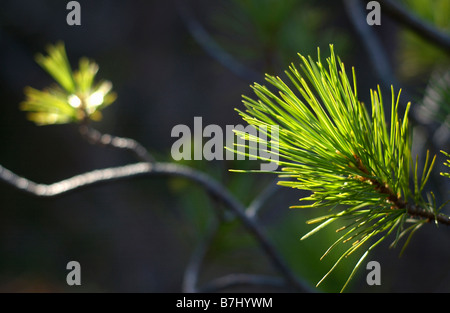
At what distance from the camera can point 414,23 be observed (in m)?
0.38

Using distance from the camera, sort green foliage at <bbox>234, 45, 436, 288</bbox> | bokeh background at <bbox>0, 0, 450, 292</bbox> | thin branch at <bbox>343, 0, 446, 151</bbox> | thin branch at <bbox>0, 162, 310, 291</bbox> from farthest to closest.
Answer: bokeh background at <bbox>0, 0, 450, 292</bbox>, thin branch at <bbox>343, 0, 446, 151</bbox>, thin branch at <bbox>0, 162, 310, 291</bbox>, green foliage at <bbox>234, 45, 436, 288</bbox>

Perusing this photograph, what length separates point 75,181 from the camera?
1.25 ft

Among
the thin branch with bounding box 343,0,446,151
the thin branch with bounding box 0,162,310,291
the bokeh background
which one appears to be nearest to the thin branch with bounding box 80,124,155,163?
the thin branch with bounding box 0,162,310,291

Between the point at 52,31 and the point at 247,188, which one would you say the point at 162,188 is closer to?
the point at 52,31

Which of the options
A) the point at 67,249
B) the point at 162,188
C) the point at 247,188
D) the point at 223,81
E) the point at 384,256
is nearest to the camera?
the point at 247,188

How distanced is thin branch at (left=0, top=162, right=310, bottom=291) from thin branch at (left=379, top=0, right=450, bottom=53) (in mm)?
237

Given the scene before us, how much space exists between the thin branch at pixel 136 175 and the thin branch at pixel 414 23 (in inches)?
9.3

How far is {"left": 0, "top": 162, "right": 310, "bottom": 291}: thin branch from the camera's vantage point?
37cm

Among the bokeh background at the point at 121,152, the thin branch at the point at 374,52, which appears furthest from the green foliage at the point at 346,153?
the bokeh background at the point at 121,152

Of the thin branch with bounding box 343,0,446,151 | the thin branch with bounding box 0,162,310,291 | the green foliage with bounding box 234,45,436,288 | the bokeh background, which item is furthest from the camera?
the bokeh background

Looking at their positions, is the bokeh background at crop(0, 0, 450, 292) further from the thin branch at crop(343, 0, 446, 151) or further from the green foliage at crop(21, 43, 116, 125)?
the green foliage at crop(21, 43, 116, 125)

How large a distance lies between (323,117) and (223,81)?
1936 millimetres
